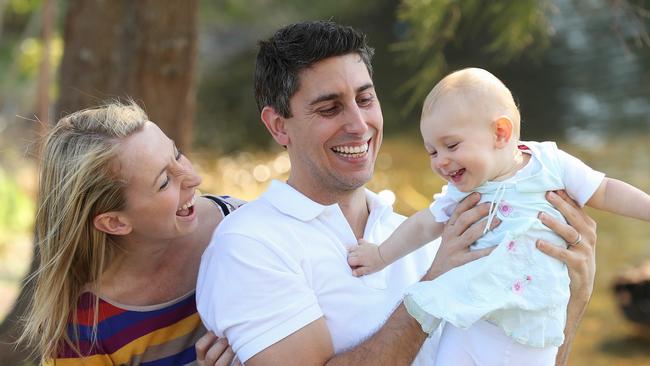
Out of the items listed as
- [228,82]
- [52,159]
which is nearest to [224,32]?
[228,82]

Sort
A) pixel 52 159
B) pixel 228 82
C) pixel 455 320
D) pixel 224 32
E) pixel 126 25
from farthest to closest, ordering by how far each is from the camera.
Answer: pixel 224 32 < pixel 228 82 < pixel 126 25 < pixel 52 159 < pixel 455 320

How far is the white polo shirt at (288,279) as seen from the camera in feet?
7.97

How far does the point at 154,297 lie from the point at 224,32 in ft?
44.3

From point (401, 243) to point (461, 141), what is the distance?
13.4 inches

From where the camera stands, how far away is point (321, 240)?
2605 millimetres

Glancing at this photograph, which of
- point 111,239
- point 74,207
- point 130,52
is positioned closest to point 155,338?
point 111,239

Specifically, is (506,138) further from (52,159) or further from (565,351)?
(52,159)

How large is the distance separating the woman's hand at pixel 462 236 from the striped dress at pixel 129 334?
0.71 meters

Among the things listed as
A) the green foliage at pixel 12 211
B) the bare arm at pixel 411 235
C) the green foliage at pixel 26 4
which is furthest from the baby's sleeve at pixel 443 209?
the green foliage at pixel 12 211

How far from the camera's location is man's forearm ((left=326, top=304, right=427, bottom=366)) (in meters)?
2.40

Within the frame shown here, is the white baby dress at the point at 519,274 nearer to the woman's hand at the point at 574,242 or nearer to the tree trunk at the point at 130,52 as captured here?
the woman's hand at the point at 574,242

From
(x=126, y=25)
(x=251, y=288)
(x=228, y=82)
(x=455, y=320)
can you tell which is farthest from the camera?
(x=228, y=82)

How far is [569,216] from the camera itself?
8.01 ft

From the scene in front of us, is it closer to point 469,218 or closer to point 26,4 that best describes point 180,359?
point 469,218
